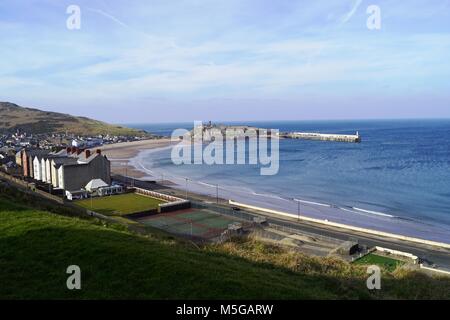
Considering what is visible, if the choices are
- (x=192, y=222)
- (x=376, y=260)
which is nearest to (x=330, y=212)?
(x=192, y=222)

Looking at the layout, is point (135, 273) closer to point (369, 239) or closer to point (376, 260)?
point (376, 260)

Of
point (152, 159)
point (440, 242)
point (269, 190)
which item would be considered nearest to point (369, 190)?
point (269, 190)

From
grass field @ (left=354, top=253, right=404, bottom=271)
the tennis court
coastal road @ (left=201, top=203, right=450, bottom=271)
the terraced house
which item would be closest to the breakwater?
the terraced house

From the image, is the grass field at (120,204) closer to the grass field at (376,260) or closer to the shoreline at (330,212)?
the shoreline at (330,212)

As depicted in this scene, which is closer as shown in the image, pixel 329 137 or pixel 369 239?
pixel 369 239

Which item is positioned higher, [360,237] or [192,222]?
[192,222]

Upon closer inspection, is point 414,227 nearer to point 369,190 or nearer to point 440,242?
point 440,242

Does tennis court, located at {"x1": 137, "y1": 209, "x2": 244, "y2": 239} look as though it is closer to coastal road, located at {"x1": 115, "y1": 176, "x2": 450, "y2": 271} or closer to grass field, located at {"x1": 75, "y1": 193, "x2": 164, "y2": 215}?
coastal road, located at {"x1": 115, "y1": 176, "x2": 450, "y2": 271}

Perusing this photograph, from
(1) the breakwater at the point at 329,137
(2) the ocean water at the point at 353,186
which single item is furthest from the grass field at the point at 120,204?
(1) the breakwater at the point at 329,137
